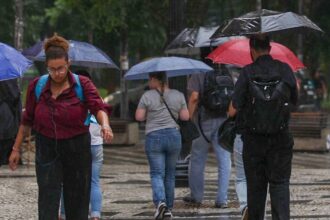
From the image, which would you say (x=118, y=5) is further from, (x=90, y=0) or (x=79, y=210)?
(x=79, y=210)

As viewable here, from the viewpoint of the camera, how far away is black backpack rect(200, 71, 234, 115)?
10.6 meters

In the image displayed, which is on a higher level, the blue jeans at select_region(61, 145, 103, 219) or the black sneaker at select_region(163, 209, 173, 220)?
the blue jeans at select_region(61, 145, 103, 219)

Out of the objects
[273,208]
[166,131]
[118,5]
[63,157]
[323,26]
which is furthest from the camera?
[323,26]

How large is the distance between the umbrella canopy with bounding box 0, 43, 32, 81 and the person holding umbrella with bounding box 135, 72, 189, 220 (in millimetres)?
1598

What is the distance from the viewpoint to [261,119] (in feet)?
24.3

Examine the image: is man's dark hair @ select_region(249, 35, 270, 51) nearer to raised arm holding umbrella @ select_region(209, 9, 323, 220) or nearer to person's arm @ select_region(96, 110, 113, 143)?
raised arm holding umbrella @ select_region(209, 9, 323, 220)

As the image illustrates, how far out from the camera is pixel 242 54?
947 centimetres

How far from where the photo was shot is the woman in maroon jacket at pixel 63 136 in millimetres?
7043

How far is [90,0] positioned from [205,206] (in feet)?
39.9

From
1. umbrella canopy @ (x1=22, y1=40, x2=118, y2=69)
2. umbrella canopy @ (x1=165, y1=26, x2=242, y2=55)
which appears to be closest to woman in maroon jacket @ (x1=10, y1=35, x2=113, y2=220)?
umbrella canopy @ (x1=22, y1=40, x2=118, y2=69)

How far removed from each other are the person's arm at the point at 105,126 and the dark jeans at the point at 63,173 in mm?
220

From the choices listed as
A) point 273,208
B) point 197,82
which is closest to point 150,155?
point 197,82

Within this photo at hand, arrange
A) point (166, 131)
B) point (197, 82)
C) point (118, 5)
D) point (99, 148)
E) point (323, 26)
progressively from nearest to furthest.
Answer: point (99, 148)
point (166, 131)
point (197, 82)
point (118, 5)
point (323, 26)

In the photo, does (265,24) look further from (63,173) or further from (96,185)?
(63,173)
